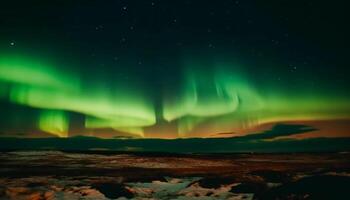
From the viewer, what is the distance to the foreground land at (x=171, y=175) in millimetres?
18781

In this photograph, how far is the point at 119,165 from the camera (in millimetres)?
21109

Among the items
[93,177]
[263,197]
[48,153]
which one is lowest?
[263,197]

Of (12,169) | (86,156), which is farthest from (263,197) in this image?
(12,169)

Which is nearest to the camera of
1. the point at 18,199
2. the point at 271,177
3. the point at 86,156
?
the point at 18,199

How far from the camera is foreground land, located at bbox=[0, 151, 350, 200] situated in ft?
61.6

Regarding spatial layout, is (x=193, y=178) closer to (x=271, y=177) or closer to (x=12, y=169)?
(x=271, y=177)

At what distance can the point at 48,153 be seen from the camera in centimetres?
2231

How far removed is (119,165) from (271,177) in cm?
895

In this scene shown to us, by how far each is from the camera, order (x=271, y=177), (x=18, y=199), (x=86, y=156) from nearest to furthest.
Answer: (x=18, y=199) < (x=271, y=177) < (x=86, y=156)

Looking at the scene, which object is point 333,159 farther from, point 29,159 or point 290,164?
point 29,159

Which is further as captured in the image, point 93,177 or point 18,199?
point 93,177

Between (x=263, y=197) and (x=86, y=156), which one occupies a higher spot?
(x=86, y=156)

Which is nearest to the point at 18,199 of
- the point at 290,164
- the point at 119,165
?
the point at 119,165

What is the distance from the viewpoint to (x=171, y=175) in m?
21.3
